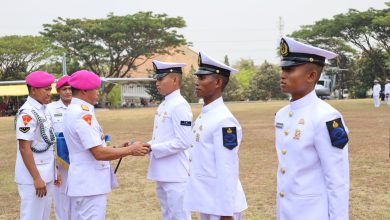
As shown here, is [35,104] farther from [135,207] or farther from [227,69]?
[135,207]

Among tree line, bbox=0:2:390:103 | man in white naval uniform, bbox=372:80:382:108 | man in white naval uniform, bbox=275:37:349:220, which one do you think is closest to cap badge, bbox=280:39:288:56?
man in white naval uniform, bbox=275:37:349:220

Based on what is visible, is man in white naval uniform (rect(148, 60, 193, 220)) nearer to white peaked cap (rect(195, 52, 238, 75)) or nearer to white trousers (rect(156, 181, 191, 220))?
white trousers (rect(156, 181, 191, 220))

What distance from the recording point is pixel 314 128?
8.19ft

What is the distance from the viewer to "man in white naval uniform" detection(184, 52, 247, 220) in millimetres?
3070

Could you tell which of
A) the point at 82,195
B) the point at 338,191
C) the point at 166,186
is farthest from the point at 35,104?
the point at 338,191

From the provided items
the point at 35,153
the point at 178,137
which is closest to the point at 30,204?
the point at 35,153

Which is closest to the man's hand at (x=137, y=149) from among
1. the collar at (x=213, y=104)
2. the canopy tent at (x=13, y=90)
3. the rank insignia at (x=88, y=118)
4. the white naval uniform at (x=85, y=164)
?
the white naval uniform at (x=85, y=164)

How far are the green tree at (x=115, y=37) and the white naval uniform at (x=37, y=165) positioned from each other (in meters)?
39.6

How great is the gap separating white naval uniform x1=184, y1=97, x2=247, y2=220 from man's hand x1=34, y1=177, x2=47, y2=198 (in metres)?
1.42

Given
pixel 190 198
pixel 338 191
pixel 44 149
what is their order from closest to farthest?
pixel 338 191, pixel 190 198, pixel 44 149

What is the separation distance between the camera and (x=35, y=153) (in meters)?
3.99

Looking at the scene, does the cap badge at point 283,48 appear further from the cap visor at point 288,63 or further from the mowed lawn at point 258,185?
the mowed lawn at point 258,185

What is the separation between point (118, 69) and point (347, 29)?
24.8 meters

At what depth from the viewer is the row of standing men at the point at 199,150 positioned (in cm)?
251
